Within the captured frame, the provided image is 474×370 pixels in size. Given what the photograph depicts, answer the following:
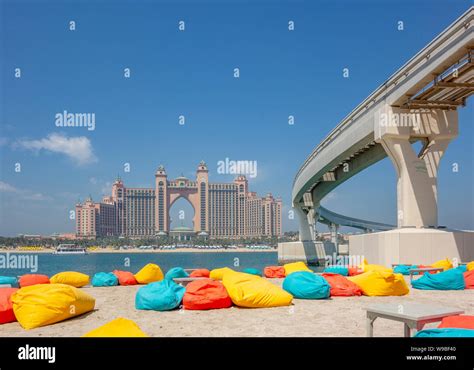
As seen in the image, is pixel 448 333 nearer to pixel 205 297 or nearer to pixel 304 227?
pixel 205 297

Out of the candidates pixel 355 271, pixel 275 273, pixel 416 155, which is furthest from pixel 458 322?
pixel 416 155

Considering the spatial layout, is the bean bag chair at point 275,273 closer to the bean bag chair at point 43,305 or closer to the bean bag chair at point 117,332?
the bean bag chair at point 43,305

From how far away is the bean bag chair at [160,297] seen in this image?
9.61 meters

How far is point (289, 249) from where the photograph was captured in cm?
6681

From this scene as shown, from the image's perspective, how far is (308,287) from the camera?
11188 mm

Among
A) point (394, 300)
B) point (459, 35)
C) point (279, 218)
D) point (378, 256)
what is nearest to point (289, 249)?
point (378, 256)

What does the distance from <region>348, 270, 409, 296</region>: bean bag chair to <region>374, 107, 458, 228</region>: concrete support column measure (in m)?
12.9

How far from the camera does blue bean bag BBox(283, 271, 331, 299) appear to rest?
1115 cm

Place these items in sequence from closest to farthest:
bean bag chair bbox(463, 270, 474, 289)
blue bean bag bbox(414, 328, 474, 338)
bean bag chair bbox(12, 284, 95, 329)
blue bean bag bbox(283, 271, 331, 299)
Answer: blue bean bag bbox(414, 328, 474, 338) < bean bag chair bbox(12, 284, 95, 329) < blue bean bag bbox(283, 271, 331, 299) < bean bag chair bbox(463, 270, 474, 289)

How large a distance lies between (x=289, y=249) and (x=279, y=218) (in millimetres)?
113266

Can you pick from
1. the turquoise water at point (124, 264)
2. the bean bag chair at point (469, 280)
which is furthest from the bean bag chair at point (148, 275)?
the turquoise water at point (124, 264)

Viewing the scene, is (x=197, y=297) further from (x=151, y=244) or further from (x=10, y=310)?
(x=151, y=244)

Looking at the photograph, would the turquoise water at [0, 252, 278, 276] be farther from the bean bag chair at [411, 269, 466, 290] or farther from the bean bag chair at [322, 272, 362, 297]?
the bean bag chair at [322, 272, 362, 297]

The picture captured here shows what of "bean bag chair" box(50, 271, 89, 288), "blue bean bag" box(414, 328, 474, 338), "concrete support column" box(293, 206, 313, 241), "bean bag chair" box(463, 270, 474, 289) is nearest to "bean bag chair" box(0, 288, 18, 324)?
"bean bag chair" box(50, 271, 89, 288)
